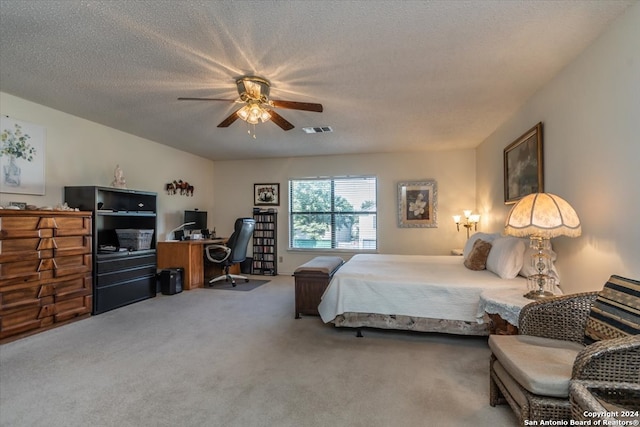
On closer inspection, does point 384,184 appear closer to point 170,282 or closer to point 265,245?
point 265,245

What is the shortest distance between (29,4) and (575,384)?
345 centimetres

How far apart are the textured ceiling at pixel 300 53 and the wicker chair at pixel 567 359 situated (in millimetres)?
1765

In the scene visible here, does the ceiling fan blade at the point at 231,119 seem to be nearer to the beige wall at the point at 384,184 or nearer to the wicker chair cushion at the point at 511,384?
the wicker chair cushion at the point at 511,384

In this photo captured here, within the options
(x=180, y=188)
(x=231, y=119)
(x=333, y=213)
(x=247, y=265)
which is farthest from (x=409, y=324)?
(x=180, y=188)

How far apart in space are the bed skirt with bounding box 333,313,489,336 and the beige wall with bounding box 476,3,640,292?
2.76ft

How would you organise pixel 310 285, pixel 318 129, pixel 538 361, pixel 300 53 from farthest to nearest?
pixel 318 129, pixel 310 285, pixel 300 53, pixel 538 361

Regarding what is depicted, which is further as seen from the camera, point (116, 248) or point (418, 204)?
point (418, 204)

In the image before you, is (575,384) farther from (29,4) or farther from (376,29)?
(29,4)

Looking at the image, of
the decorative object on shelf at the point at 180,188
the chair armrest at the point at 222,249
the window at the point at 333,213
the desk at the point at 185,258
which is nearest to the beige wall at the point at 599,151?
the window at the point at 333,213

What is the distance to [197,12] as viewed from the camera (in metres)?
1.92

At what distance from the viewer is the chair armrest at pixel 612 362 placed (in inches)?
52.6

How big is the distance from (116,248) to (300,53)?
3569 millimetres

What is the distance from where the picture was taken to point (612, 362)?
1.36 metres

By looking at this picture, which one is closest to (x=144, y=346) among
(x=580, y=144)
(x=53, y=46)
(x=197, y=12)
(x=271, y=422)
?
(x=271, y=422)
